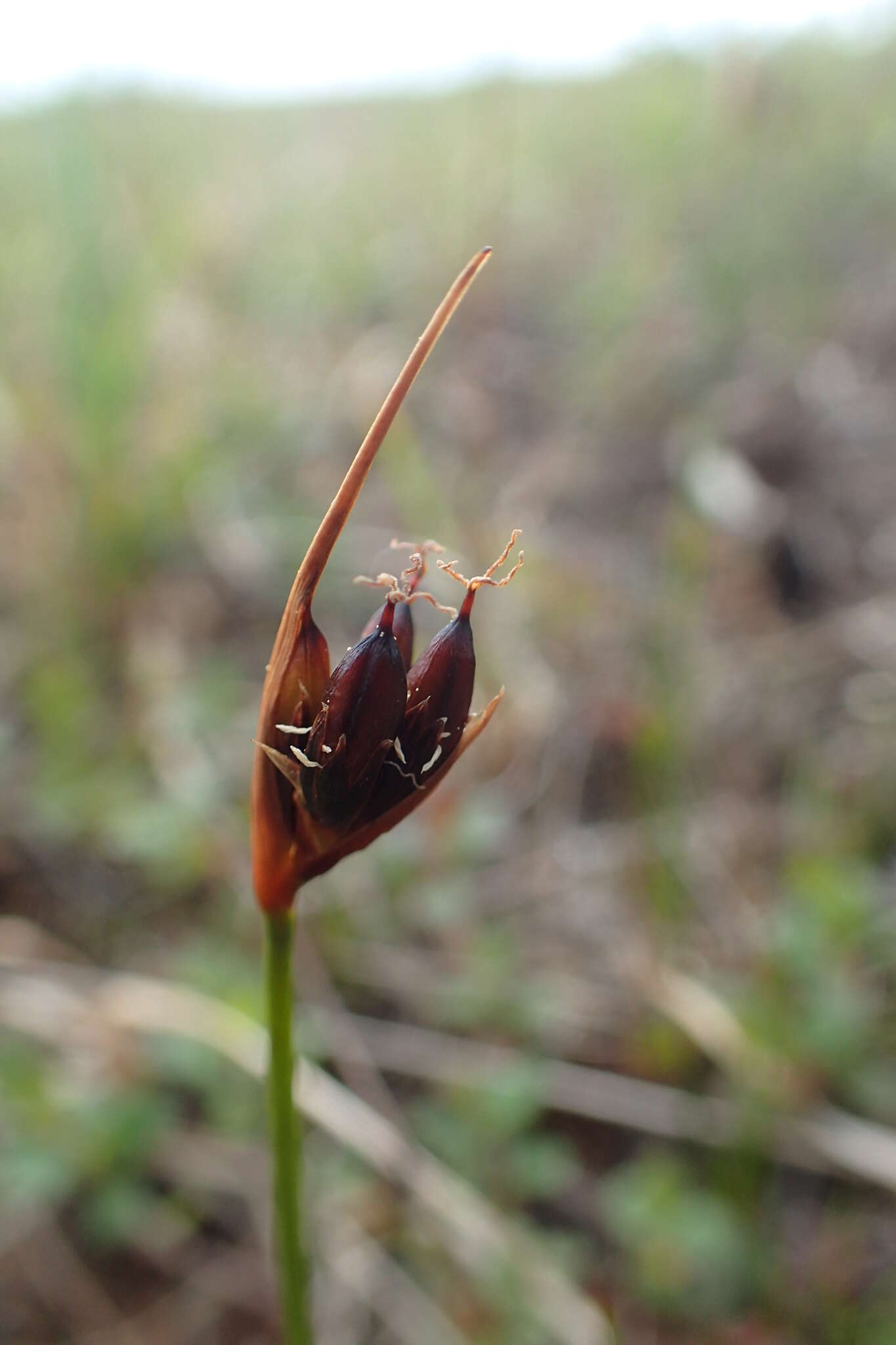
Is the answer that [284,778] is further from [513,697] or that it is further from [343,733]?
[513,697]

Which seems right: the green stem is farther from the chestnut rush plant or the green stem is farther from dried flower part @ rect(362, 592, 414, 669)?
dried flower part @ rect(362, 592, 414, 669)

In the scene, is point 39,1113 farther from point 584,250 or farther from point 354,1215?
point 584,250

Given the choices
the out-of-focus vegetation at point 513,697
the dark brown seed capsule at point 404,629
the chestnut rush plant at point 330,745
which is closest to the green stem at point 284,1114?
the chestnut rush plant at point 330,745

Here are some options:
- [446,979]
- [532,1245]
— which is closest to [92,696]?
[446,979]

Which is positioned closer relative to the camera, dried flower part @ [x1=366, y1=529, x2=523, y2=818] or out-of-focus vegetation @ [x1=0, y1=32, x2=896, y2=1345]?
dried flower part @ [x1=366, y1=529, x2=523, y2=818]

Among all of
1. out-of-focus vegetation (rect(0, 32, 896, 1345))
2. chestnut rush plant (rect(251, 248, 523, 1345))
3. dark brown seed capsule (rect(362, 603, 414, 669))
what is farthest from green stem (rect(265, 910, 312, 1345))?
out-of-focus vegetation (rect(0, 32, 896, 1345))

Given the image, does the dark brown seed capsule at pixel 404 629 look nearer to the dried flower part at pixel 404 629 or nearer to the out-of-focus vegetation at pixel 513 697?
the dried flower part at pixel 404 629
